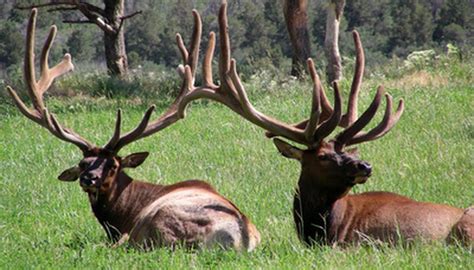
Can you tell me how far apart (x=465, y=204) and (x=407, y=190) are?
33.7 inches

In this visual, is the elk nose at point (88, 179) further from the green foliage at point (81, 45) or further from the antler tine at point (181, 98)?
the green foliage at point (81, 45)

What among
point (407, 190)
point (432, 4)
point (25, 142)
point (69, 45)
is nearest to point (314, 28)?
point (432, 4)

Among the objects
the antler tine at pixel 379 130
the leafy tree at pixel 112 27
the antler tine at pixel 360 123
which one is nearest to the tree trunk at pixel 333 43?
the leafy tree at pixel 112 27

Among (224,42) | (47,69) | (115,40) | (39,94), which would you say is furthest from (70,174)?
(115,40)

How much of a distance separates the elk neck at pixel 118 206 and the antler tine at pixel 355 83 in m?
1.75

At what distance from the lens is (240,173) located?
1148cm

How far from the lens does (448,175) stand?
10.4 m

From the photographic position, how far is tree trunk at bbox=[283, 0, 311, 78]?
70.1 feet

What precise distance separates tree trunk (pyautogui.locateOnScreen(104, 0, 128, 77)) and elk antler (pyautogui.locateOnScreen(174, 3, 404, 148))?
14.4 meters

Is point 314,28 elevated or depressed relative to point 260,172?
depressed

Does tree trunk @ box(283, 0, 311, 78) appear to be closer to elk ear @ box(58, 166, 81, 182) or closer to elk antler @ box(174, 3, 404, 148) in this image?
elk antler @ box(174, 3, 404, 148)

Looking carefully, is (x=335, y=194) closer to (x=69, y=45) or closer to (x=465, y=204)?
(x=465, y=204)

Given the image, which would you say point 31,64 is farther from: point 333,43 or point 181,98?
point 333,43

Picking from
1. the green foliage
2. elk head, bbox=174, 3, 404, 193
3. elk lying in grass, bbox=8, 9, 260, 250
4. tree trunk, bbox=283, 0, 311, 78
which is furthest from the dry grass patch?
the green foliage
